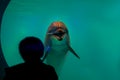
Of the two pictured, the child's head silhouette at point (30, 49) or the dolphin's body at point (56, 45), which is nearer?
the child's head silhouette at point (30, 49)

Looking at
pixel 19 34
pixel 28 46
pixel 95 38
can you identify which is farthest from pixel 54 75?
pixel 95 38

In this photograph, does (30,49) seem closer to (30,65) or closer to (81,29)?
(30,65)

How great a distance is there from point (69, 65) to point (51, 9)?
133cm

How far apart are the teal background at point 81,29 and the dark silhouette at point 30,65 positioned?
370 cm

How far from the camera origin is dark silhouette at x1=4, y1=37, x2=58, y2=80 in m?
2.21

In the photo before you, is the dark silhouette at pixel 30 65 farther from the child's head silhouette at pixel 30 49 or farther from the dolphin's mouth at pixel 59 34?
the dolphin's mouth at pixel 59 34

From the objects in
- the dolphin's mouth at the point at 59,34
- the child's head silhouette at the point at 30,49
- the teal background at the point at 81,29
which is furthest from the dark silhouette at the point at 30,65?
the teal background at the point at 81,29

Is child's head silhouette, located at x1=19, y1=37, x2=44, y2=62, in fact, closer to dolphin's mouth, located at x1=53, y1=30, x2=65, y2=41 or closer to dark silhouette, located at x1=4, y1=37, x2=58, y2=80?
dark silhouette, located at x1=4, y1=37, x2=58, y2=80

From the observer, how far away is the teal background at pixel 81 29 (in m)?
6.09

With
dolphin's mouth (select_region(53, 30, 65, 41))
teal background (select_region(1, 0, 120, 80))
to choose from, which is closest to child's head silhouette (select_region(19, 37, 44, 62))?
dolphin's mouth (select_region(53, 30, 65, 41))

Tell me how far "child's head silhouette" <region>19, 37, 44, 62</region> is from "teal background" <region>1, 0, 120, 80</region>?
12.1 feet

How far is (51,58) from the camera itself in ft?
16.3

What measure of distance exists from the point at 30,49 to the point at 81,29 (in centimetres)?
425

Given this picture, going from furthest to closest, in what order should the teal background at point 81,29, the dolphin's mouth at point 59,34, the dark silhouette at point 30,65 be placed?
1. the teal background at point 81,29
2. the dolphin's mouth at point 59,34
3. the dark silhouette at point 30,65
